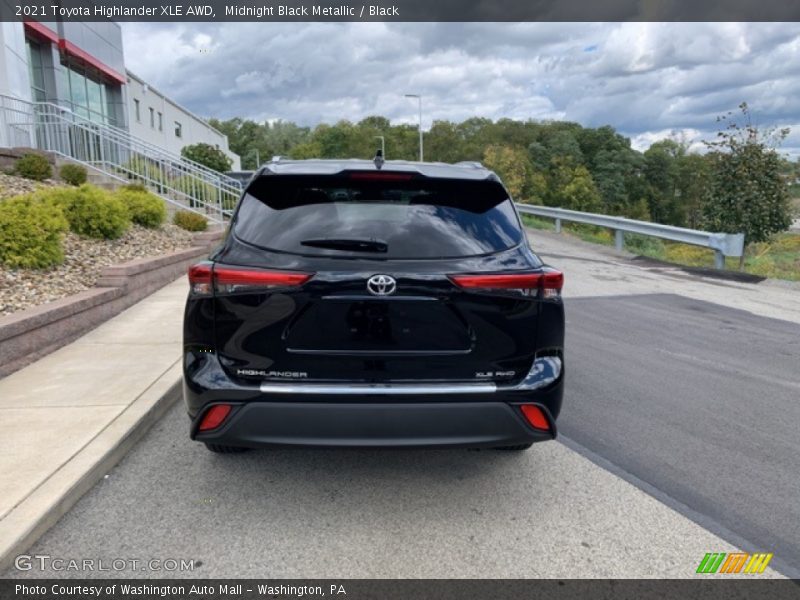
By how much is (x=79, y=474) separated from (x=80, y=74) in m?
24.7

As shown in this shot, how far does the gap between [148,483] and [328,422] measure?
139 cm

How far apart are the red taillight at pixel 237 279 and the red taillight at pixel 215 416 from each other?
1.86ft

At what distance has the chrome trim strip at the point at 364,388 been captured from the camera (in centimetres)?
280

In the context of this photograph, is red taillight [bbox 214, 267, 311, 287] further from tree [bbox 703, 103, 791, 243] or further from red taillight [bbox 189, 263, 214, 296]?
tree [bbox 703, 103, 791, 243]

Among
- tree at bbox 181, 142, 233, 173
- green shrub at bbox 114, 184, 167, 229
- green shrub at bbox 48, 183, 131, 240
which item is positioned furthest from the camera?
tree at bbox 181, 142, 233, 173

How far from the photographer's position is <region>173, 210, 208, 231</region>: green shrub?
12141mm

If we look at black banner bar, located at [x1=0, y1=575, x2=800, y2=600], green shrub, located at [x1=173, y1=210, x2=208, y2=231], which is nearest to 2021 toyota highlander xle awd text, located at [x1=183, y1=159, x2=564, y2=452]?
black banner bar, located at [x1=0, y1=575, x2=800, y2=600]

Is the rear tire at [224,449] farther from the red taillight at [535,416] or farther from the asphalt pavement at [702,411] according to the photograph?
the asphalt pavement at [702,411]

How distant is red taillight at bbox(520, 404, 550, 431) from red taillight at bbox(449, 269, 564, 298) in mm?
572

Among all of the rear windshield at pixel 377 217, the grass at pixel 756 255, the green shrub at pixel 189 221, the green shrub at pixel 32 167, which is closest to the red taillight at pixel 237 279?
the rear windshield at pixel 377 217

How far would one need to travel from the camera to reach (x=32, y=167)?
10.6m

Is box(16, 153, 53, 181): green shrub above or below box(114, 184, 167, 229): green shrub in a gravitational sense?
above

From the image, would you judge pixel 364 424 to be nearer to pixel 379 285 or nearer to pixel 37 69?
pixel 379 285
